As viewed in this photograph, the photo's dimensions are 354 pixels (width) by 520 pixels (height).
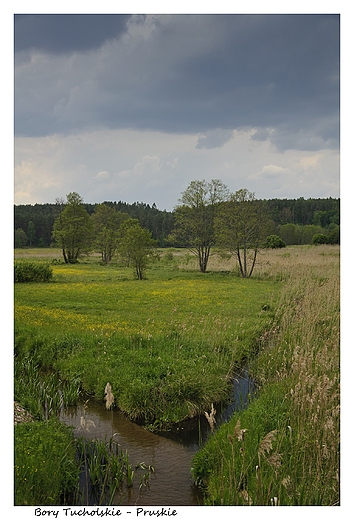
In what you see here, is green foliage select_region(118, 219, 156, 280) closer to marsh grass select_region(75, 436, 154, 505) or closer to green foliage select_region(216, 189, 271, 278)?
green foliage select_region(216, 189, 271, 278)

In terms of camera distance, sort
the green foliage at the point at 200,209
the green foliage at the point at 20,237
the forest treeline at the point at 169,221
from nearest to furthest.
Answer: the green foliage at the point at 200,209 → the green foliage at the point at 20,237 → the forest treeline at the point at 169,221

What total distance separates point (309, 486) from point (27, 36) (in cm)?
777

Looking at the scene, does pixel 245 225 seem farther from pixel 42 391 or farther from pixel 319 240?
pixel 42 391

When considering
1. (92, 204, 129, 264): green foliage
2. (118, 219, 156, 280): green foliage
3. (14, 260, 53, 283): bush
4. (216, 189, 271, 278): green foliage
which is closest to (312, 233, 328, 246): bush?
(216, 189, 271, 278): green foliage

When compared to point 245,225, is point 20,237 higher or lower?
lower

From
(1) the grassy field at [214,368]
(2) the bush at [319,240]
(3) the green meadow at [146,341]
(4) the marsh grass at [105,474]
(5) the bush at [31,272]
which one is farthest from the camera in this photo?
(2) the bush at [319,240]

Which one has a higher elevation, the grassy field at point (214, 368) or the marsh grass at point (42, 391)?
the grassy field at point (214, 368)

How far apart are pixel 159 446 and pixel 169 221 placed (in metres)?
47.5

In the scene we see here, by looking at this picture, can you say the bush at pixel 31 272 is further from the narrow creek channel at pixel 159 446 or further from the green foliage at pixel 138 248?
the narrow creek channel at pixel 159 446

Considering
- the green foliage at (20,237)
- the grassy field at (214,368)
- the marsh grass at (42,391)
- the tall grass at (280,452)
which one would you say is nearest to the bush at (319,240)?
the grassy field at (214,368)

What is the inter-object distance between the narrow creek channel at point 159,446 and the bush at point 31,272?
17.9 metres

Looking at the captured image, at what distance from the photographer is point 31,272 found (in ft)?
82.2

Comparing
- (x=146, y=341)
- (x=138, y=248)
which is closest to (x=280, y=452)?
(x=146, y=341)

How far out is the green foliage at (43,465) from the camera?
4992mm
